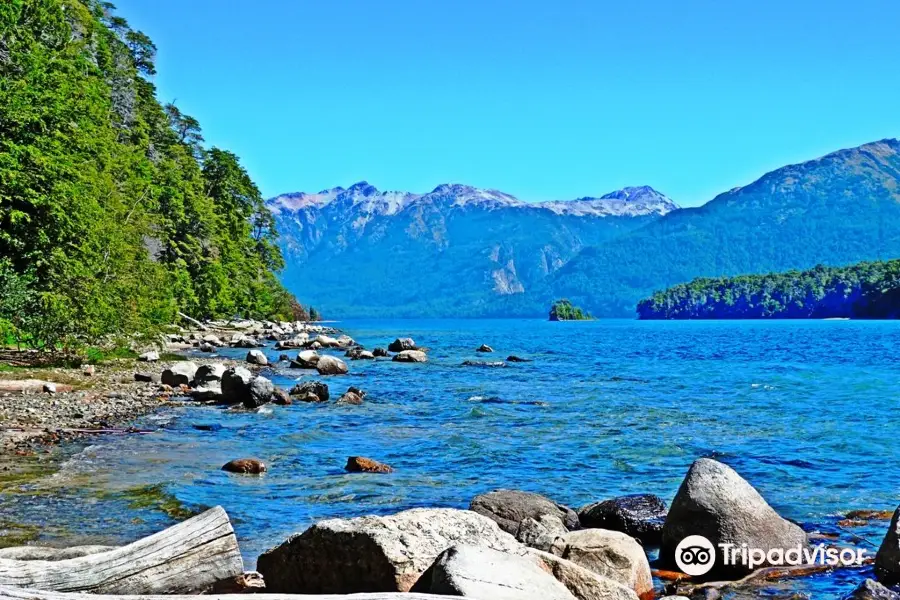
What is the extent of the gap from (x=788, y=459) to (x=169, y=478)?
510 inches

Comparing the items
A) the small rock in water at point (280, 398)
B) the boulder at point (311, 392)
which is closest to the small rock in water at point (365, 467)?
the small rock in water at point (280, 398)

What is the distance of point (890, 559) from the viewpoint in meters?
8.98

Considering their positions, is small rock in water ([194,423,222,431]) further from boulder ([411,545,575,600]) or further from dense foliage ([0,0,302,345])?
boulder ([411,545,575,600])

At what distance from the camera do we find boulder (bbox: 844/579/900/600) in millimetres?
7945

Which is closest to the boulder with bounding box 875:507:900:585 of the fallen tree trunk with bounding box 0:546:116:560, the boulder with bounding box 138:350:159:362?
the fallen tree trunk with bounding box 0:546:116:560

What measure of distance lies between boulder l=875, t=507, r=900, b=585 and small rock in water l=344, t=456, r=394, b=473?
876cm

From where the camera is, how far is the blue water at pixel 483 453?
11758 millimetres

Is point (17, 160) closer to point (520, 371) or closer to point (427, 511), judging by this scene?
point (427, 511)

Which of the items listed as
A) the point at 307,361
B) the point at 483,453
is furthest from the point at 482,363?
the point at 483,453

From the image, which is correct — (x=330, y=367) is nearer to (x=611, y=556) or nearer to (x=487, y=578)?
(x=611, y=556)

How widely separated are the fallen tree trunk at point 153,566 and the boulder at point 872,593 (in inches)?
246

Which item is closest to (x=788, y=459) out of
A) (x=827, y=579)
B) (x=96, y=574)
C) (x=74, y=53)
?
(x=827, y=579)

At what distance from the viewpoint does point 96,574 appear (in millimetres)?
6035

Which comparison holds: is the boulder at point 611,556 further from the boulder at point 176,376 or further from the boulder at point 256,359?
the boulder at point 256,359
